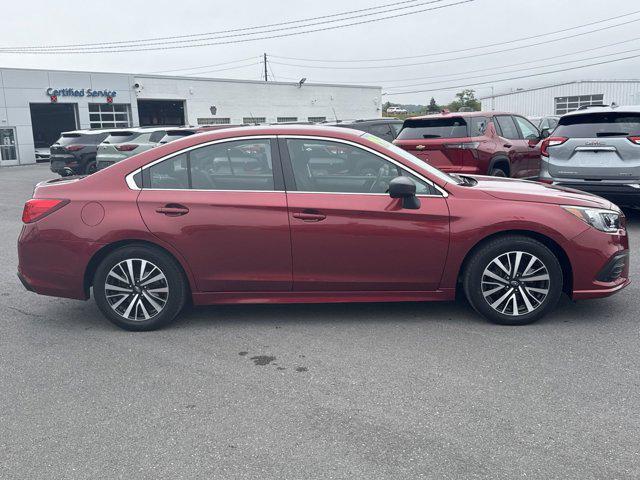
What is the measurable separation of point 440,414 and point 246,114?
4088cm

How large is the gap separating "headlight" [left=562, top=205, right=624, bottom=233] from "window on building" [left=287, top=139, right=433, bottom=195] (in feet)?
3.89

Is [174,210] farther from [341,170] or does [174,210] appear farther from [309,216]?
[341,170]

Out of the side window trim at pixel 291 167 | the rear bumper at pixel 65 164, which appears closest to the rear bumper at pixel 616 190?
the side window trim at pixel 291 167

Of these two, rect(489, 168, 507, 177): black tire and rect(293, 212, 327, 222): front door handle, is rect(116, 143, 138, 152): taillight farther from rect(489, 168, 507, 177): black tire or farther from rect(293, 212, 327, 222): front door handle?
rect(293, 212, 327, 222): front door handle

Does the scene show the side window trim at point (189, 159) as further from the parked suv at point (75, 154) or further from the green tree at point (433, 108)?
the green tree at point (433, 108)

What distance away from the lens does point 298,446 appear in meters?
3.24

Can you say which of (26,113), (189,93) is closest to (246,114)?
(189,93)

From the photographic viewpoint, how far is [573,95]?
52.1 metres

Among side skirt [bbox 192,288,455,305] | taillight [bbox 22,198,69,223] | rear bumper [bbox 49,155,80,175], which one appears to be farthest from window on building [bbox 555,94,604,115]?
taillight [bbox 22,198,69,223]

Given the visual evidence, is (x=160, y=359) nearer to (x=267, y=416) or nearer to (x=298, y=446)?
(x=267, y=416)

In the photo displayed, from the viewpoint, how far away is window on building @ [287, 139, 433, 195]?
500cm

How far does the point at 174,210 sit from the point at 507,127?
→ 8.30 meters

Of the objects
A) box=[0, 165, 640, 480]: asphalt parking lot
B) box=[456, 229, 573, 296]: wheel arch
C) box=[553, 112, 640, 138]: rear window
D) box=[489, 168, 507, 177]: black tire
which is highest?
box=[553, 112, 640, 138]: rear window

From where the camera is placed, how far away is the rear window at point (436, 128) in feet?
35.3
